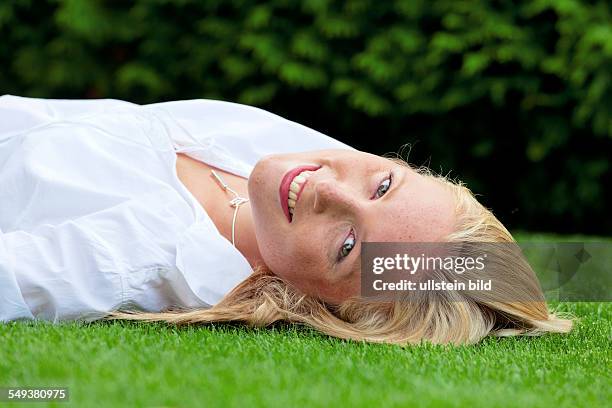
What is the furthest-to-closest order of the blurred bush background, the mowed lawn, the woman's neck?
1. the blurred bush background
2. the woman's neck
3. the mowed lawn

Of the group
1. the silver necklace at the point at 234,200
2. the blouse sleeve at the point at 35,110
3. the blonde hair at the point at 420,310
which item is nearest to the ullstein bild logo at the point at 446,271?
the blonde hair at the point at 420,310

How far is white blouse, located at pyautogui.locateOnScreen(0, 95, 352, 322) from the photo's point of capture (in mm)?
3219

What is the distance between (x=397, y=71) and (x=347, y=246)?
4908 millimetres

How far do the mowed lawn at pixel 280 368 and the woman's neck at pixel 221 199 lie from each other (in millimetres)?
456

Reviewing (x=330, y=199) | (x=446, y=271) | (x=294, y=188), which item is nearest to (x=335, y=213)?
(x=330, y=199)

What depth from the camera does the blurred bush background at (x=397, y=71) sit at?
300 inches

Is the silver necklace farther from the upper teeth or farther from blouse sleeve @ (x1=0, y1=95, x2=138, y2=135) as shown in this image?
blouse sleeve @ (x1=0, y1=95, x2=138, y2=135)

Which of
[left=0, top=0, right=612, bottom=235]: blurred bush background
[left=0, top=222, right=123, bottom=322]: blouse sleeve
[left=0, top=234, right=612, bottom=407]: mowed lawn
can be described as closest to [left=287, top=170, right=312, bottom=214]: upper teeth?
[left=0, top=234, right=612, bottom=407]: mowed lawn

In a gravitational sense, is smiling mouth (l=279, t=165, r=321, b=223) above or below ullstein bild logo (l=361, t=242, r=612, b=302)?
above

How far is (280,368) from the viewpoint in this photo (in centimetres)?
261

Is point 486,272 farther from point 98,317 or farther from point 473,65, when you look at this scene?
point 473,65

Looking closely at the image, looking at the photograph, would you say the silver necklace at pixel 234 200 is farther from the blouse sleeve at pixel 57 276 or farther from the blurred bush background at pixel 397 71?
the blurred bush background at pixel 397 71

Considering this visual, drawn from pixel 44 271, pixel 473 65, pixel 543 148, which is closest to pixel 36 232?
pixel 44 271

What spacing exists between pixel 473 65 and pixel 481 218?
14.4ft
